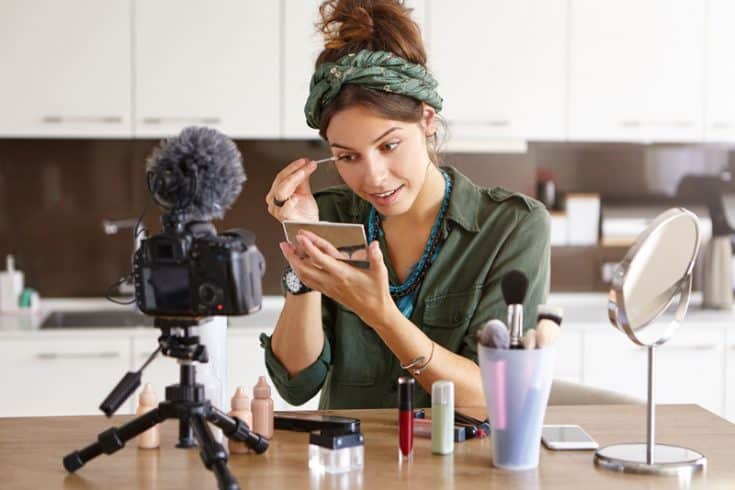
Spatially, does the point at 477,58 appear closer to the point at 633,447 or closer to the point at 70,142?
the point at 70,142

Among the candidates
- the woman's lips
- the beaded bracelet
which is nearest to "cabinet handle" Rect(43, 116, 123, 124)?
the woman's lips

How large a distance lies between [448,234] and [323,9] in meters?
0.50

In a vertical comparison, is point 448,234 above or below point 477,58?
below

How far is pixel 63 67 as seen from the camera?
3.64 m

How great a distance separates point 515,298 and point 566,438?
0.29 metres

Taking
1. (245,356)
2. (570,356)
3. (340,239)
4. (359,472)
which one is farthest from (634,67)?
(359,472)

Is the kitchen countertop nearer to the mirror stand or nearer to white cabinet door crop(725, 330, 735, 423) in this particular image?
white cabinet door crop(725, 330, 735, 423)

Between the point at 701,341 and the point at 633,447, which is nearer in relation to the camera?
the point at 633,447

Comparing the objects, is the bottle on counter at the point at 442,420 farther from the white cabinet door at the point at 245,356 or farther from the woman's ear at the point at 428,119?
the white cabinet door at the point at 245,356

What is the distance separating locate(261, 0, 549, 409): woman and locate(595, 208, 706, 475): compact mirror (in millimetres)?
373

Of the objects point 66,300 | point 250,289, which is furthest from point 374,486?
point 66,300

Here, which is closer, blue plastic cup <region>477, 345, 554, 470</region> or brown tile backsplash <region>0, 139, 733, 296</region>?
blue plastic cup <region>477, 345, 554, 470</region>

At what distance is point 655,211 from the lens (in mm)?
4148

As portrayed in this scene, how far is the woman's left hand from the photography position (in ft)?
5.98
